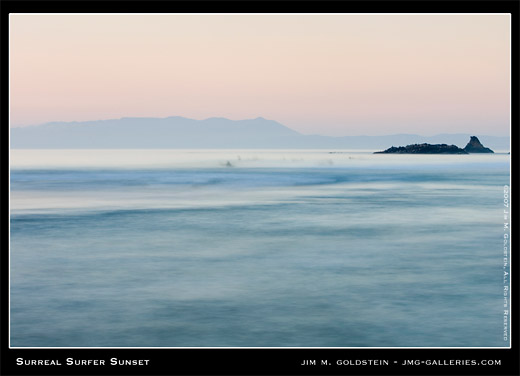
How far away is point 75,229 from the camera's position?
15.6 meters

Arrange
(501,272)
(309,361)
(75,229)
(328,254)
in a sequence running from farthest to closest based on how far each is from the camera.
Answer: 1. (75,229)
2. (328,254)
3. (501,272)
4. (309,361)

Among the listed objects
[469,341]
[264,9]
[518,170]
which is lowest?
[469,341]

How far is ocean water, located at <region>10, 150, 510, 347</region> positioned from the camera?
25.2 feet

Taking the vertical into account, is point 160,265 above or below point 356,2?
below

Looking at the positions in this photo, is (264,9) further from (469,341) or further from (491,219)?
(491,219)

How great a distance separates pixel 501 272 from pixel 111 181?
25.9 m

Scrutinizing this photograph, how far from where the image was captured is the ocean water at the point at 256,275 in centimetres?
767

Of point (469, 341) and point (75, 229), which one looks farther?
point (75, 229)

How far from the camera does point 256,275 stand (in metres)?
10.8

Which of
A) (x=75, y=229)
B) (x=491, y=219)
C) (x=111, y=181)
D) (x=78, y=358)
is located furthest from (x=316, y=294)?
(x=111, y=181)

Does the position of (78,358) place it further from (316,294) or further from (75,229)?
(75,229)

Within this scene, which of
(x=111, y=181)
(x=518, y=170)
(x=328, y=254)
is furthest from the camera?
Result: (x=111, y=181)

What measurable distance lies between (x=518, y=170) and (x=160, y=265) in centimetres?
678

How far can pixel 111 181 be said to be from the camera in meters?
34.0
